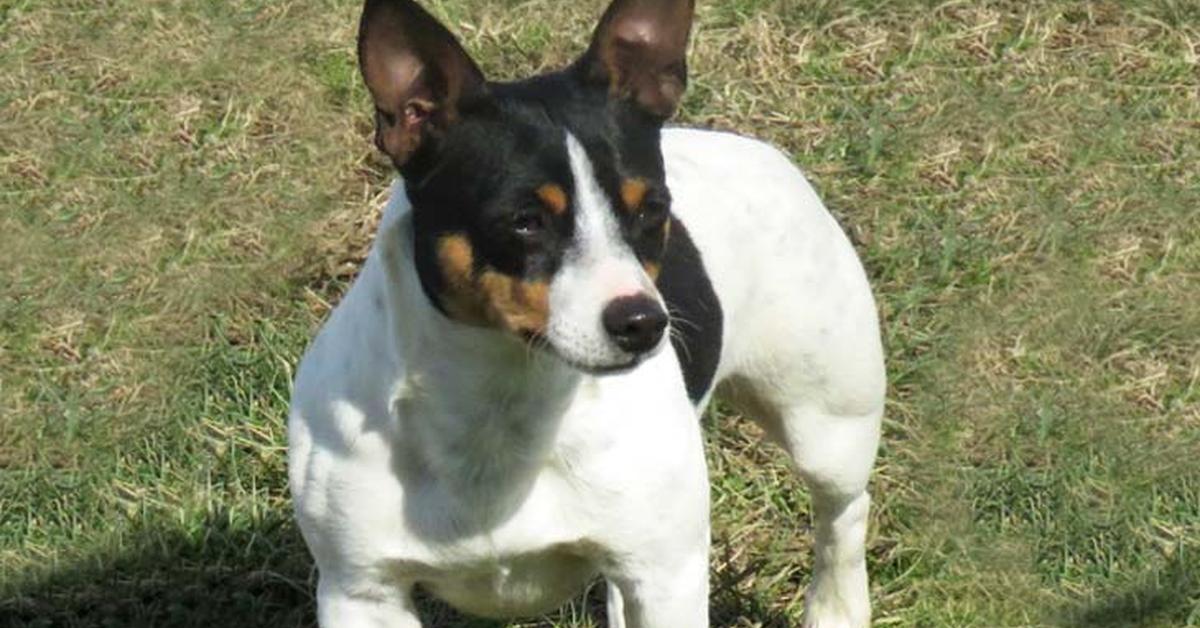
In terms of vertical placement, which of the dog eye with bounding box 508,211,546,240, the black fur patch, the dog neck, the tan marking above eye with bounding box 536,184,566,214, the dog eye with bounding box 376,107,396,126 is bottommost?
the black fur patch

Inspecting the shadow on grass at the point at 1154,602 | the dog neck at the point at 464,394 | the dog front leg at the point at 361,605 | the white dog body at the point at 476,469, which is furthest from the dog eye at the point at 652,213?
the shadow on grass at the point at 1154,602

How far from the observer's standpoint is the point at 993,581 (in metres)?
7.25

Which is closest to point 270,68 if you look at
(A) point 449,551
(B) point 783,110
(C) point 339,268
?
(C) point 339,268

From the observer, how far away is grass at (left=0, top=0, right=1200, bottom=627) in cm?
737

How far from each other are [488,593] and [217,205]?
3.53 metres

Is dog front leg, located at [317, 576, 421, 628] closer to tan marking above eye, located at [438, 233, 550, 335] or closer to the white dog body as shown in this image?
the white dog body

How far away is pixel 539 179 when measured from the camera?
4.95 m

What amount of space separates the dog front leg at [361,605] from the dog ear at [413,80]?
104 cm

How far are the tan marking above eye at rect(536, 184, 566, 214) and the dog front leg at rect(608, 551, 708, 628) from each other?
97 cm

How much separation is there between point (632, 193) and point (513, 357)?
19.1 inches

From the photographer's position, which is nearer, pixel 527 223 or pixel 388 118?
pixel 527 223

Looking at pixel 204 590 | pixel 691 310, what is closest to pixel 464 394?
pixel 691 310

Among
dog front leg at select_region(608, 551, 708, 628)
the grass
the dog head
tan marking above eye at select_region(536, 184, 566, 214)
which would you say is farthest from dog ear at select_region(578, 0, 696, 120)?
the grass

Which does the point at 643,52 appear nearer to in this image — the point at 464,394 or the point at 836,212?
the point at 464,394
